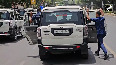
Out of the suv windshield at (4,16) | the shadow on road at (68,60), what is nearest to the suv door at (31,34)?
the shadow on road at (68,60)

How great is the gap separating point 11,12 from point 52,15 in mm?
7054

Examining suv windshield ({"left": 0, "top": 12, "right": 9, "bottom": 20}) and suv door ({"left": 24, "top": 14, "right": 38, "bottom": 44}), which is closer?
suv door ({"left": 24, "top": 14, "right": 38, "bottom": 44})

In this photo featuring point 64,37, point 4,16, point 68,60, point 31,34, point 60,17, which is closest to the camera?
point 64,37

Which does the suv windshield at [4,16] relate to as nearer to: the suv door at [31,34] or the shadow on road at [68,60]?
the suv door at [31,34]

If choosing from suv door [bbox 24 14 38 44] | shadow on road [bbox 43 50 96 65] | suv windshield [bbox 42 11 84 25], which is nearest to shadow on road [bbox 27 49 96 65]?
shadow on road [bbox 43 50 96 65]

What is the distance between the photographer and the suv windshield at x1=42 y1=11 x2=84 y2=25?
891 cm

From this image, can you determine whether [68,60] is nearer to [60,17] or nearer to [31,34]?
[60,17]

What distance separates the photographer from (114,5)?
86.0 m

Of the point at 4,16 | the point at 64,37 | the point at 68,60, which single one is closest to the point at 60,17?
the point at 64,37

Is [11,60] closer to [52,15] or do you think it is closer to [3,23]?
[52,15]

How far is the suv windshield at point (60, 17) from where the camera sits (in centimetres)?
891

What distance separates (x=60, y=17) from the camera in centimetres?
899

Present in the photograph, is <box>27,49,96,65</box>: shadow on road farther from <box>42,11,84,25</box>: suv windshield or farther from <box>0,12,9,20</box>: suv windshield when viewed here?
<box>0,12,9,20</box>: suv windshield

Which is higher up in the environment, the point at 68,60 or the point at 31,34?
the point at 31,34
